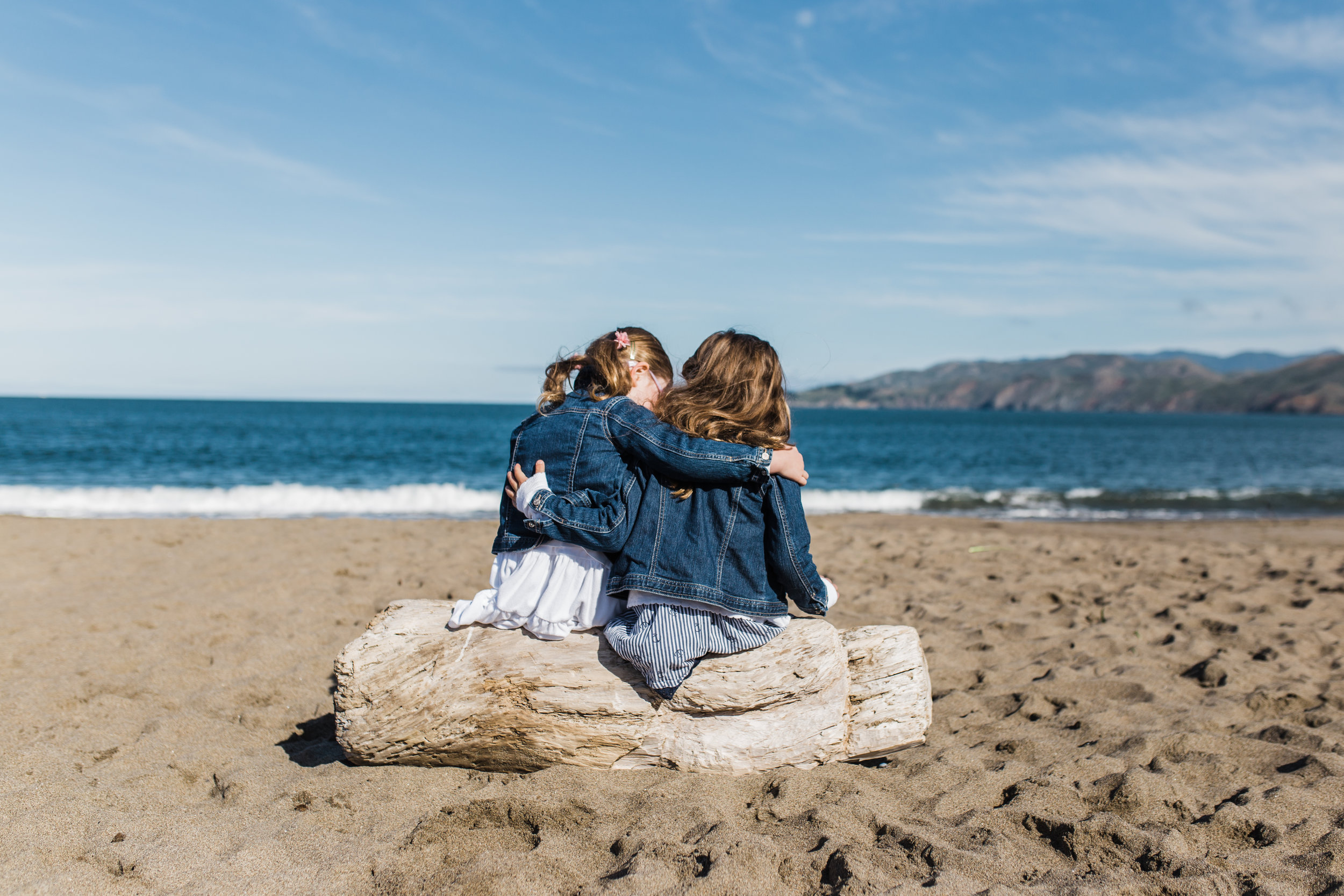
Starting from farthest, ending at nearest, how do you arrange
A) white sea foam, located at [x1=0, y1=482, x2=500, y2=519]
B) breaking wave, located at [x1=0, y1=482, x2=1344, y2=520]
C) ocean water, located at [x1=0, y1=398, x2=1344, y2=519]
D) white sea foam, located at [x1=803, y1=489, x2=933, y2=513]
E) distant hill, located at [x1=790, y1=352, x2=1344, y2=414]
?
distant hill, located at [x1=790, y1=352, x2=1344, y2=414] → white sea foam, located at [x1=803, y1=489, x2=933, y2=513] → ocean water, located at [x1=0, y1=398, x2=1344, y2=519] → breaking wave, located at [x1=0, y1=482, x2=1344, y2=520] → white sea foam, located at [x1=0, y1=482, x2=500, y2=519]

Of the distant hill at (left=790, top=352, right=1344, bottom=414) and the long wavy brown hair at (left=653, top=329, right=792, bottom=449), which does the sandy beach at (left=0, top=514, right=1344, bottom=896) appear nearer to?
the long wavy brown hair at (left=653, top=329, right=792, bottom=449)

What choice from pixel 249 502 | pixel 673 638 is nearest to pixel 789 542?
pixel 673 638

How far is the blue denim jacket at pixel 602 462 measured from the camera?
304cm

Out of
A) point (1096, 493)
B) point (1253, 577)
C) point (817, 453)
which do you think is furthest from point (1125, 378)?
point (1253, 577)

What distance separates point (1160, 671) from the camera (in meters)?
4.76

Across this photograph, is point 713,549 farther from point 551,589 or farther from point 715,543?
point 551,589

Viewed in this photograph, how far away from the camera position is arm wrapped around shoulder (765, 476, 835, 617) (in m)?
3.16

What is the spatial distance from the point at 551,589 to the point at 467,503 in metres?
12.8

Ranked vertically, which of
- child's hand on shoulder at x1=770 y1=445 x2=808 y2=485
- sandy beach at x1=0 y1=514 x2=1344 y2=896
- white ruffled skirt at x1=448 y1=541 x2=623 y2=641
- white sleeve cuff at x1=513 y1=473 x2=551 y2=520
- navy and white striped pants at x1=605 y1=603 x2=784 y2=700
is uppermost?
child's hand on shoulder at x1=770 y1=445 x2=808 y2=485

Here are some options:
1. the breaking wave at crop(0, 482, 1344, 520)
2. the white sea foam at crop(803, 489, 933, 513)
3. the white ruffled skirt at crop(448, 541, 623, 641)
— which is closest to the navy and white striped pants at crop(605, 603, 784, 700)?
the white ruffled skirt at crop(448, 541, 623, 641)

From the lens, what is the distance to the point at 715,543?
3.15 meters

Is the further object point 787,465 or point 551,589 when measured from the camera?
point 551,589

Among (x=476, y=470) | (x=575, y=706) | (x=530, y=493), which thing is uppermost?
(x=530, y=493)

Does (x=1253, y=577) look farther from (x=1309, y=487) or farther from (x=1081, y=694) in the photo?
(x=1309, y=487)
